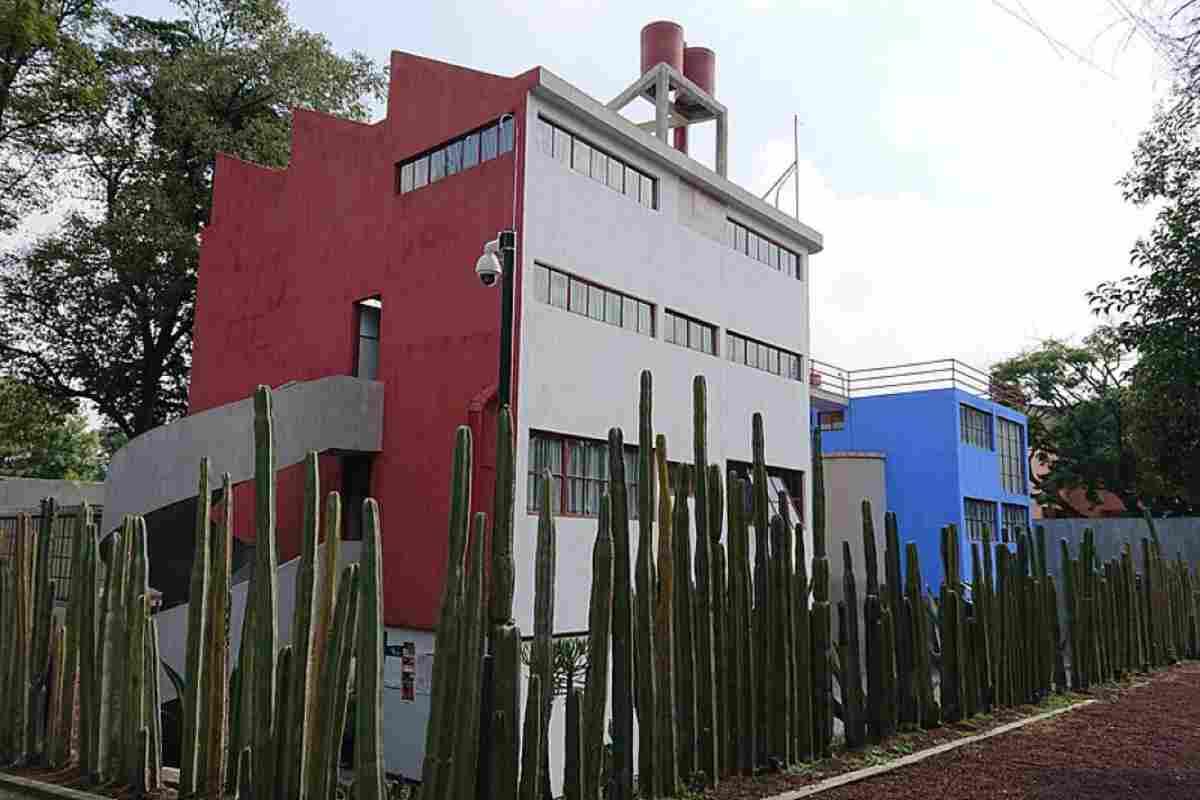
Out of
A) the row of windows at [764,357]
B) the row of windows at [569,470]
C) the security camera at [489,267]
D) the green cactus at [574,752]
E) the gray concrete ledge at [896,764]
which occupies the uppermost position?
the row of windows at [764,357]

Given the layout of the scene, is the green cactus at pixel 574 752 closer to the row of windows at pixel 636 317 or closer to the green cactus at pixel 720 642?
the green cactus at pixel 720 642

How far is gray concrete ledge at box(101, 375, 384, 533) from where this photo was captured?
14.3 meters

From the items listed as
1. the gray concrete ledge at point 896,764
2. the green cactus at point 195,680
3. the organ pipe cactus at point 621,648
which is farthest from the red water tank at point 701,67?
the green cactus at point 195,680

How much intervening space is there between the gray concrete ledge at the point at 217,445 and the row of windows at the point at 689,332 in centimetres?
589

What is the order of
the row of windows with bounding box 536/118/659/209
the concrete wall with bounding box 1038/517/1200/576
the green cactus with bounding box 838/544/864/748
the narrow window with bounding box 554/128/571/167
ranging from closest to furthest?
the green cactus with bounding box 838/544/864/748, the row of windows with bounding box 536/118/659/209, the narrow window with bounding box 554/128/571/167, the concrete wall with bounding box 1038/517/1200/576

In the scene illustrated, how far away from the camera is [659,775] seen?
6414 millimetres

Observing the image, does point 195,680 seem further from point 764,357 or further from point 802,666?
point 764,357

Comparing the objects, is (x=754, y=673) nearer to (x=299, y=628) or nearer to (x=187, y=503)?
(x=299, y=628)

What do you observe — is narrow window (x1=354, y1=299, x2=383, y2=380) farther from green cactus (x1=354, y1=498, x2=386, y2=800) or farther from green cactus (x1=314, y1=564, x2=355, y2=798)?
green cactus (x1=354, y1=498, x2=386, y2=800)

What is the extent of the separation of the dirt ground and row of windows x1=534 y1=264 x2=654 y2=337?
897 cm

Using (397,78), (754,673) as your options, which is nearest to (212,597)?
(754,673)

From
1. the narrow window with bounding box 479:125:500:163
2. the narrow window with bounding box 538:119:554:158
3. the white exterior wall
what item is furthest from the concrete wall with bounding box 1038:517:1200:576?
the narrow window with bounding box 479:125:500:163

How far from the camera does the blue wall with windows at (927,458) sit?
26.8 meters

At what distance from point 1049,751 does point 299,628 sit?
631 cm
